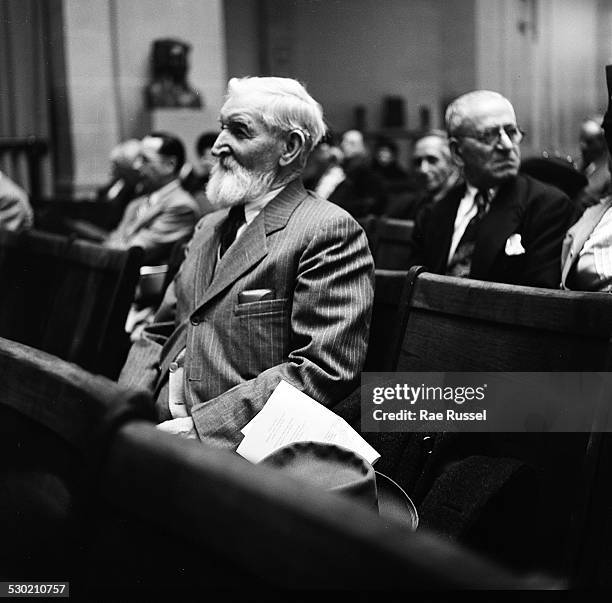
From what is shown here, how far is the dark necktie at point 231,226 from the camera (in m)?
2.78

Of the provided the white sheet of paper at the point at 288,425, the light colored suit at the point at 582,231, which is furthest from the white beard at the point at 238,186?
the light colored suit at the point at 582,231

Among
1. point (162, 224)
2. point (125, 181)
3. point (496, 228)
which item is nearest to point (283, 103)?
point (496, 228)

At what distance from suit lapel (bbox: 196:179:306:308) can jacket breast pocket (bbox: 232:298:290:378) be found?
4.6 inches

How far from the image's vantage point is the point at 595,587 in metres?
1.69

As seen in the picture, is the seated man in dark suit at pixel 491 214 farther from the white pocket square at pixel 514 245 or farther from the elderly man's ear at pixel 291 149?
the elderly man's ear at pixel 291 149

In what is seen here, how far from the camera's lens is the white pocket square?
340 cm

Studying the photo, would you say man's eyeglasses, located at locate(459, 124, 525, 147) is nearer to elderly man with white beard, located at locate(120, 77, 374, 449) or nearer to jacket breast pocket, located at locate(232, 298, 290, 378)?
elderly man with white beard, located at locate(120, 77, 374, 449)

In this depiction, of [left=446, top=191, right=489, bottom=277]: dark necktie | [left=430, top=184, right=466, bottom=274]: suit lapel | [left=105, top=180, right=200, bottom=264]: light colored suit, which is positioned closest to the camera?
[left=446, top=191, right=489, bottom=277]: dark necktie

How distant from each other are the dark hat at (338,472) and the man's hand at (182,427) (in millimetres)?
641

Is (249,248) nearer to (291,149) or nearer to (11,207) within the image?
(291,149)

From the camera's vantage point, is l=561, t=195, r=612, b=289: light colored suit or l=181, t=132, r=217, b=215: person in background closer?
l=561, t=195, r=612, b=289: light colored suit

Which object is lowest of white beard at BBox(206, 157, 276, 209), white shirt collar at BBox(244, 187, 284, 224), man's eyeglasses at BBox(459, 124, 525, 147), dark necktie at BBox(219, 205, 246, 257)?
dark necktie at BBox(219, 205, 246, 257)

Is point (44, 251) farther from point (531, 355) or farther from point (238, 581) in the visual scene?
point (238, 581)

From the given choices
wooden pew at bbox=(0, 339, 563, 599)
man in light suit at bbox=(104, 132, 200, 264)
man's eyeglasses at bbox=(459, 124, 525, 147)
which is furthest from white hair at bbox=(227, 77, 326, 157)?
man in light suit at bbox=(104, 132, 200, 264)
